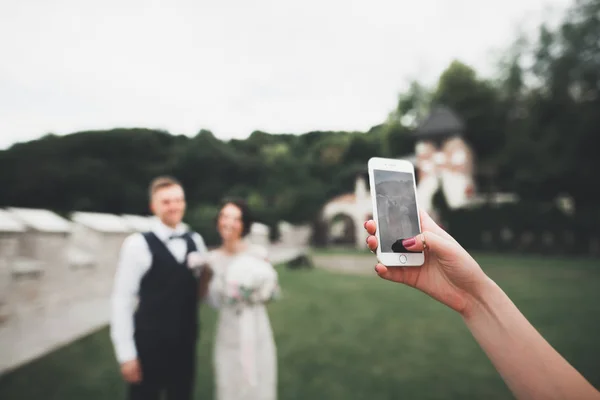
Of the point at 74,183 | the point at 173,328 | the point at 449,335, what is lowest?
the point at 449,335

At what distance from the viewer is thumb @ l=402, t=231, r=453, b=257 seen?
4.65 ft

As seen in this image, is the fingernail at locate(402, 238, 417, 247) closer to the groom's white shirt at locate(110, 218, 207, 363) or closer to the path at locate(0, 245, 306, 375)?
the groom's white shirt at locate(110, 218, 207, 363)

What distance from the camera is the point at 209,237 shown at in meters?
22.9

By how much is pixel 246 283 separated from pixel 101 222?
7656mm

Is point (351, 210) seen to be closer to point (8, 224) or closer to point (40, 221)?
point (40, 221)

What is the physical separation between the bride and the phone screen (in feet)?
6.61

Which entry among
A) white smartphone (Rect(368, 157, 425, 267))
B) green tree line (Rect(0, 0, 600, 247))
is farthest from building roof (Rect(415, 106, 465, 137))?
white smartphone (Rect(368, 157, 425, 267))

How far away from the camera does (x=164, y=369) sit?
298 centimetres

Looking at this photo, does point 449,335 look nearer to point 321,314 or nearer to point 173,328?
point 321,314

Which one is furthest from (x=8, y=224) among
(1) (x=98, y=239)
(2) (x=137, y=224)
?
(2) (x=137, y=224)

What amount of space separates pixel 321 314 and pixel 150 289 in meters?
6.00

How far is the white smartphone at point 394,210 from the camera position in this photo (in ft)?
5.08

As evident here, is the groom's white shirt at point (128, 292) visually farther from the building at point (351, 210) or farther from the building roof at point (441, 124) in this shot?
the building roof at point (441, 124)

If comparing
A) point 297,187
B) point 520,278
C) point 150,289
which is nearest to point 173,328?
point 150,289
